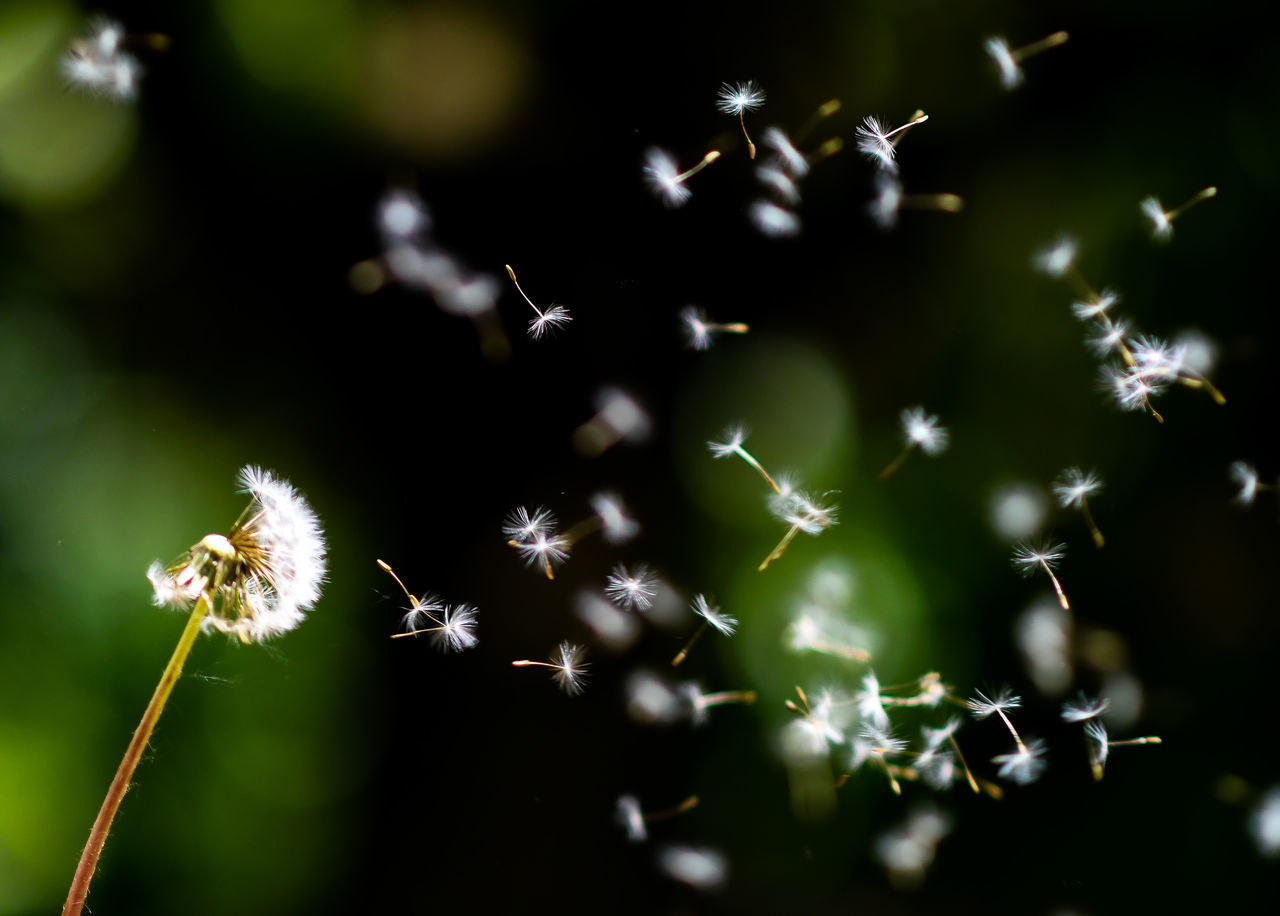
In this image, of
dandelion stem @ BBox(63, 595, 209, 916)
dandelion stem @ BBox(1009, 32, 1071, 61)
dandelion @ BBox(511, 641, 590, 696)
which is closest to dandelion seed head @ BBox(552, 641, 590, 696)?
dandelion @ BBox(511, 641, 590, 696)

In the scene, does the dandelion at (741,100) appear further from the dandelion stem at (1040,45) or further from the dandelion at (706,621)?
the dandelion at (706,621)

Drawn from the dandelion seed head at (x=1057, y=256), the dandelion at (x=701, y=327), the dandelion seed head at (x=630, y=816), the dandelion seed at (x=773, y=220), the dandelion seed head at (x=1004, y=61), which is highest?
the dandelion seed head at (x=1004, y=61)

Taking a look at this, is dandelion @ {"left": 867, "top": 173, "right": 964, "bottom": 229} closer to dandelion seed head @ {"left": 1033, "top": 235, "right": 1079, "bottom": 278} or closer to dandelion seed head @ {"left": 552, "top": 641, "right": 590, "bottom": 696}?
dandelion seed head @ {"left": 1033, "top": 235, "right": 1079, "bottom": 278}

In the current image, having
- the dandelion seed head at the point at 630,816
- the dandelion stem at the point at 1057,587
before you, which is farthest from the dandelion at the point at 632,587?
the dandelion stem at the point at 1057,587

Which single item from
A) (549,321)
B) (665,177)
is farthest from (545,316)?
(665,177)

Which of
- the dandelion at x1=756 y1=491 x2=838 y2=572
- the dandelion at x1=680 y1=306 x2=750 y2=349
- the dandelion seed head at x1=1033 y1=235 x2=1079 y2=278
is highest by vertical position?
the dandelion seed head at x1=1033 y1=235 x2=1079 y2=278

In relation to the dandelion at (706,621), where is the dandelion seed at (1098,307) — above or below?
above
